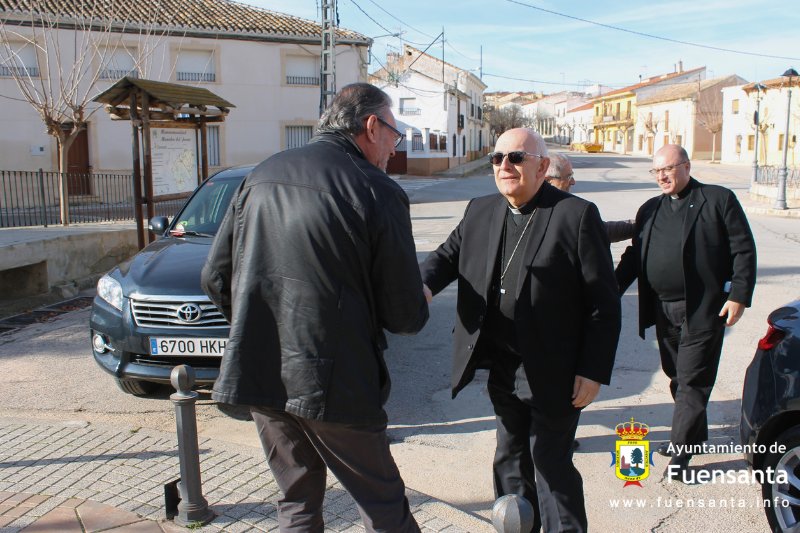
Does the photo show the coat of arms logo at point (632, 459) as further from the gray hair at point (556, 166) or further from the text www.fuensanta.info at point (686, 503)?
the gray hair at point (556, 166)

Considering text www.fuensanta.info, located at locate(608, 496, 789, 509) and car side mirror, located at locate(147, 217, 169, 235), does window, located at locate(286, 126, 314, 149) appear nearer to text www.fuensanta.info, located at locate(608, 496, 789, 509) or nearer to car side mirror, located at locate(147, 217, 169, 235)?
car side mirror, located at locate(147, 217, 169, 235)

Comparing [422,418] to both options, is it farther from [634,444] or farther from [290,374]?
[290,374]

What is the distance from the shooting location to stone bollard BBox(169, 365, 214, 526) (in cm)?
324

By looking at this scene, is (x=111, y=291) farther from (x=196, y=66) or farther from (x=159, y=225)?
(x=196, y=66)

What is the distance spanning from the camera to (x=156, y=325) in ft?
15.4

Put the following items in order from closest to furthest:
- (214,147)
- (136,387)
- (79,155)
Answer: (136,387) → (79,155) → (214,147)

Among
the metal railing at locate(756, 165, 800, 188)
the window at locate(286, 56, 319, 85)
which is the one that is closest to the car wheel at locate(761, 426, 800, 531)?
the metal railing at locate(756, 165, 800, 188)

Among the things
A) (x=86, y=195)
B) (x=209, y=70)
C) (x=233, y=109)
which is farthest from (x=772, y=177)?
(x=86, y=195)

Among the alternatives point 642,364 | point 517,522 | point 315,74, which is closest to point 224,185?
point 642,364

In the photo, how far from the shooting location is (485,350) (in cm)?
301

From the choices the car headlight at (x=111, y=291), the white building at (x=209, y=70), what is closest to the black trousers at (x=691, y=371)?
the car headlight at (x=111, y=291)

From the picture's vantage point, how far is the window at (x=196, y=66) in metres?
25.3

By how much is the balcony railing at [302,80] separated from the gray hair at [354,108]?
26.0 m

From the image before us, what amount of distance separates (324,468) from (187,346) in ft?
7.76
